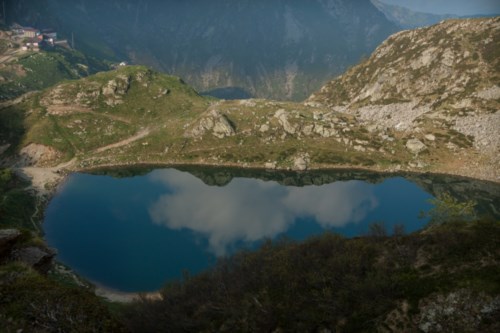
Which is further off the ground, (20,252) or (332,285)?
(20,252)

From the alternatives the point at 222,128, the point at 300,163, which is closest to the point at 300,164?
the point at 300,163

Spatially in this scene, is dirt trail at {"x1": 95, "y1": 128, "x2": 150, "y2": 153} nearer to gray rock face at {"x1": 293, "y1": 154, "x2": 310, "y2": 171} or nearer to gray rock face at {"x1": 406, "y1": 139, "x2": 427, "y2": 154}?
gray rock face at {"x1": 293, "y1": 154, "x2": 310, "y2": 171}

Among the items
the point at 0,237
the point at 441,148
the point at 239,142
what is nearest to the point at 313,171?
the point at 239,142

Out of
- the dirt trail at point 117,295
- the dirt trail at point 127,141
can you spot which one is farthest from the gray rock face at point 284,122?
the dirt trail at point 117,295

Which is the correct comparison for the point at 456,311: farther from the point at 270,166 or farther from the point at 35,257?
the point at 270,166

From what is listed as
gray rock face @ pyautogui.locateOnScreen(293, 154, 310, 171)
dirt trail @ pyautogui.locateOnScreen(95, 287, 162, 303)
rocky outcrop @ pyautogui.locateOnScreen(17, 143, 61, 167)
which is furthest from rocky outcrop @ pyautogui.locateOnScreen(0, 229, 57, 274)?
rocky outcrop @ pyautogui.locateOnScreen(17, 143, 61, 167)

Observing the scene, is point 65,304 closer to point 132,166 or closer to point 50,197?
point 50,197
